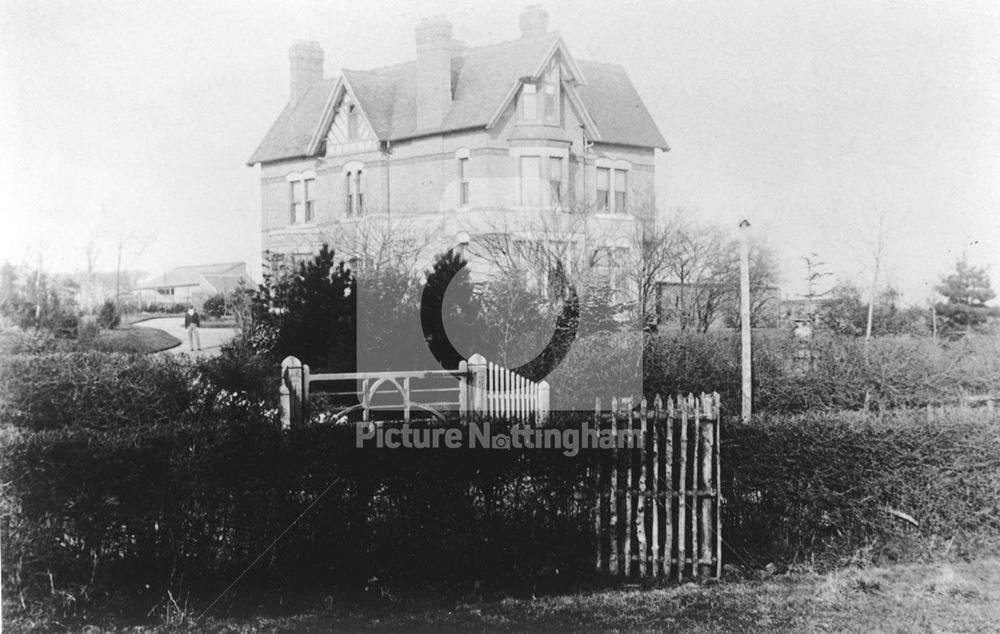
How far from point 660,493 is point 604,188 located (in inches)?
947

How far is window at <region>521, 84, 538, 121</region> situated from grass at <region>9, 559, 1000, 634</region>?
23553 millimetres

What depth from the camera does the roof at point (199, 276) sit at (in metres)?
54.8

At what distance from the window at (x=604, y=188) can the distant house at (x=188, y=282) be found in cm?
2762

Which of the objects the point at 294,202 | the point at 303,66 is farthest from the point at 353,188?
the point at 303,66

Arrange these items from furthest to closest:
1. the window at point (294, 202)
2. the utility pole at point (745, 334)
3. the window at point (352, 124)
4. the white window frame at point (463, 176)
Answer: the window at point (294, 202)
the window at point (352, 124)
the white window frame at point (463, 176)
the utility pole at point (745, 334)

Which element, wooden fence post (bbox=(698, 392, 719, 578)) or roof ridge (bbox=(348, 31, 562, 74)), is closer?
wooden fence post (bbox=(698, 392, 719, 578))

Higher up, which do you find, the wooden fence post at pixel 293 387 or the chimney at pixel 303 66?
the chimney at pixel 303 66

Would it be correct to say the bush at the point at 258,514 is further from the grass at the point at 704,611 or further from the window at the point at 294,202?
the window at the point at 294,202

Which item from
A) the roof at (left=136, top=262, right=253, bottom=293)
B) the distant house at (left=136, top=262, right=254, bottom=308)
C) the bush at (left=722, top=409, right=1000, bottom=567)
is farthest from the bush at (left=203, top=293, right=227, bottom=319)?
the bush at (left=722, top=409, right=1000, bottom=567)

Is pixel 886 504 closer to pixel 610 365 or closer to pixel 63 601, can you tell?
pixel 63 601

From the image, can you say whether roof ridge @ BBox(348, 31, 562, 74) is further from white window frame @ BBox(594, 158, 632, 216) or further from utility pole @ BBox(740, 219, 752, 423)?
utility pole @ BBox(740, 219, 752, 423)

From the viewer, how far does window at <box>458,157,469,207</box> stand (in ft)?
98.3

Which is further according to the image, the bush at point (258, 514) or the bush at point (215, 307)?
the bush at point (215, 307)

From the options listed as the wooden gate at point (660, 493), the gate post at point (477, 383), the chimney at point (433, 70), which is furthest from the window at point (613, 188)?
the wooden gate at point (660, 493)
